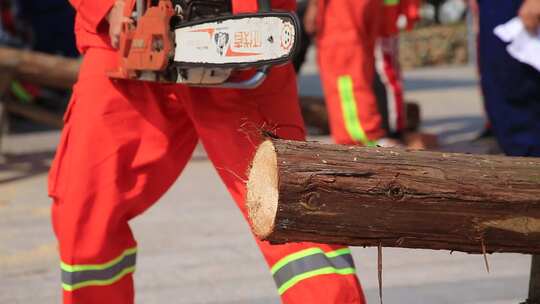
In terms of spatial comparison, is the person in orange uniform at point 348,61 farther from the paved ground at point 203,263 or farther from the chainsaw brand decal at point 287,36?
the chainsaw brand decal at point 287,36

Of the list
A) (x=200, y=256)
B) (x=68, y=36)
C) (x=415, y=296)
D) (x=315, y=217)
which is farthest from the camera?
(x=68, y=36)

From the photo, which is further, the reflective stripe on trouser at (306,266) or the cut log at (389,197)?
the reflective stripe on trouser at (306,266)

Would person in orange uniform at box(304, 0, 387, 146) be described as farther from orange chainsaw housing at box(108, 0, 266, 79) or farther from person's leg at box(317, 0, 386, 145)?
orange chainsaw housing at box(108, 0, 266, 79)

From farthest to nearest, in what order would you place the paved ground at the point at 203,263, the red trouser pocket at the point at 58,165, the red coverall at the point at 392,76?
the red coverall at the point at 392,76 < the paved ground at the point at 203,263 < the red trouser pocket at the point at 58,165

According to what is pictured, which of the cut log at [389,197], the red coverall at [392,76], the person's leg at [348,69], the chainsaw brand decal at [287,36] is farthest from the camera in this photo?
the red coverall at [392,76]

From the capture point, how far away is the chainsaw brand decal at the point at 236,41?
2906 mm

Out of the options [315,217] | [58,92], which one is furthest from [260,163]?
[58,92]

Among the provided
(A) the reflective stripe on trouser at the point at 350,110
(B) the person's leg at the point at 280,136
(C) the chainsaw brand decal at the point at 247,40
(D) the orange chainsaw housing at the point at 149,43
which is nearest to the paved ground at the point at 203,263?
(A) the reflective stripe on trouser at the point at 350,110

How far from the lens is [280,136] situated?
310 cm

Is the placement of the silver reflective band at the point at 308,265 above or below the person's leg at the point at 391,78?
above

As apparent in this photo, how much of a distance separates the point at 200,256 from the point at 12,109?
3473mm

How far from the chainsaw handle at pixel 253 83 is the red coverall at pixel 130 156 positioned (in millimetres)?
71

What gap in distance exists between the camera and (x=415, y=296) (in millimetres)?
4621

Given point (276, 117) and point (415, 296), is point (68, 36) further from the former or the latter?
point (276, 117)
